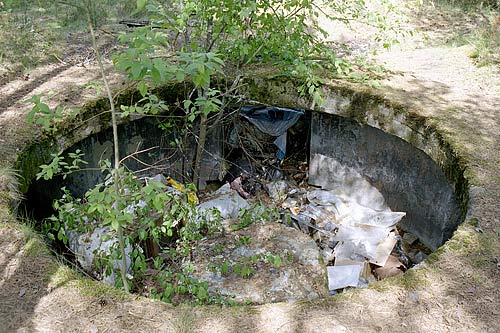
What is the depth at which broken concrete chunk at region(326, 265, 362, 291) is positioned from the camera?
3945mm

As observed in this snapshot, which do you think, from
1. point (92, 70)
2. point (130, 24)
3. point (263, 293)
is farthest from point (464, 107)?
point (130, 24)

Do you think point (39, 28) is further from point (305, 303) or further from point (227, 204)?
point (305, 303)

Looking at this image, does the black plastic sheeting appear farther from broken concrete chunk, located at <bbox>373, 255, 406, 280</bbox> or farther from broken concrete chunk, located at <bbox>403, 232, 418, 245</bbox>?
broken concrete chunk, located at <bbox>373, 255, 406, 280</bbox>

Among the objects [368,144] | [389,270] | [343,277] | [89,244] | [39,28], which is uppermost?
[39,28]

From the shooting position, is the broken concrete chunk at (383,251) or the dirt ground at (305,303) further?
the broken concrete chunk at (383,251)

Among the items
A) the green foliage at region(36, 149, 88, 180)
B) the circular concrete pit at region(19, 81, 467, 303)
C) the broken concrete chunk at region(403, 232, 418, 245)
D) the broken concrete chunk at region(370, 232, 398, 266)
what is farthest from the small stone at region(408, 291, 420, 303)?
the broken concrete chunk at region(403, 232, 418, 245)

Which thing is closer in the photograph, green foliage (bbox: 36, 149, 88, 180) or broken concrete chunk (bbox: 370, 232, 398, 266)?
green foliage (bbox: 36, 149, 88, 180)

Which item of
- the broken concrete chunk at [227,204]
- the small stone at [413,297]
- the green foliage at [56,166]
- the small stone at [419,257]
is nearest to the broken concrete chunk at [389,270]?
the small stone at [419,257]

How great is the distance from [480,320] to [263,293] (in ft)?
5.02

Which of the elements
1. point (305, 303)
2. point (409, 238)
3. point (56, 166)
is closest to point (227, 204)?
point (409, 238)

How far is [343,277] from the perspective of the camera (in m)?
4.00

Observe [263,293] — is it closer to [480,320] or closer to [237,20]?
[480,320]

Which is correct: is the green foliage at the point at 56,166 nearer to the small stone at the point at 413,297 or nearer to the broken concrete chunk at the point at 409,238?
the small stone at the point at 413,297

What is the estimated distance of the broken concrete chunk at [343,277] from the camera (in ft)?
12.9
